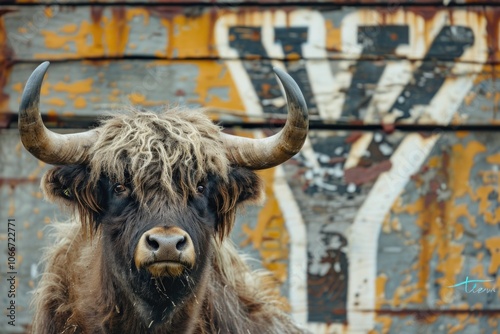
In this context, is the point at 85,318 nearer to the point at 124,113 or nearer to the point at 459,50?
the point at 124,113

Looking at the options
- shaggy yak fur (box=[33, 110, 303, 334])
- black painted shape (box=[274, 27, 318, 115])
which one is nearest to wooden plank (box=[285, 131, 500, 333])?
black painted shape (box=[274, 27, 318, 115])

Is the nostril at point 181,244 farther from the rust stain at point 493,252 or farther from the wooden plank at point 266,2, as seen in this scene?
the rust stain at point 493,252

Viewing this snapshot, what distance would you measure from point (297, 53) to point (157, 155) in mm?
2784

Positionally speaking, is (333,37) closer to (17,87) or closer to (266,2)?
(266,2)

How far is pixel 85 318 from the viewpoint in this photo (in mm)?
4773

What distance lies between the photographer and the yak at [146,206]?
438 centimetres

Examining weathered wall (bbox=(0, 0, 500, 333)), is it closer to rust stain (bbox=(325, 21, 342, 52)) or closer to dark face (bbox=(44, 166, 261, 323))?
rust stain (bbox=(325, 21, 342, 52))

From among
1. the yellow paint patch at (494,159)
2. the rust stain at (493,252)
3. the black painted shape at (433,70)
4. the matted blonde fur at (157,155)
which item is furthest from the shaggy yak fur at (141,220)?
the yellow paint patch at (494,159)

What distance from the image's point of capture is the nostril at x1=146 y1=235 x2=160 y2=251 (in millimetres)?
4191

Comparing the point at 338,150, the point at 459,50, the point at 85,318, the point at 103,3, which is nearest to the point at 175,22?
the point at 103,3

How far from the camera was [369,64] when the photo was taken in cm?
711

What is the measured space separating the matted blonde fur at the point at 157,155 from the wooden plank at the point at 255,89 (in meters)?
2.23

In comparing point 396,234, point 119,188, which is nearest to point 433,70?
point 396,234

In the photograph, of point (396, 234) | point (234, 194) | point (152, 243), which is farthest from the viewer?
point (396, 234)
